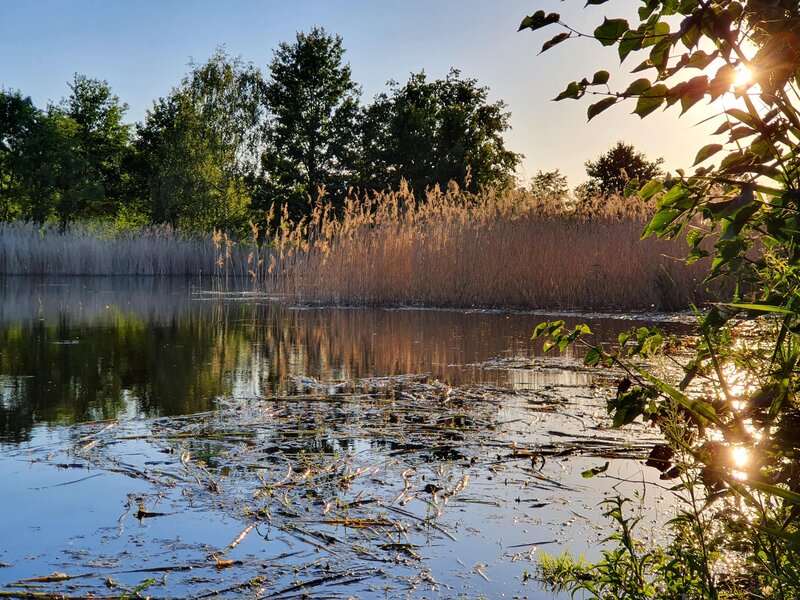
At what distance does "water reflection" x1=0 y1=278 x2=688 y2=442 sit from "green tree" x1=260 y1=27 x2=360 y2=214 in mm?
26614

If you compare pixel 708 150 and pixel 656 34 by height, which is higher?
pixel 656 34

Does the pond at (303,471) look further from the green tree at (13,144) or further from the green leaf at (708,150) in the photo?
the green tree at (13,144)

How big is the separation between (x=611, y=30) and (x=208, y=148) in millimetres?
44531

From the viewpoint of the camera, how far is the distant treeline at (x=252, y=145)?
4012 centimetres

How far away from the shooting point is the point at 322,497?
11.2ft

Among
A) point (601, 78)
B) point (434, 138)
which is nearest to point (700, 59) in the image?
point (601, 78)

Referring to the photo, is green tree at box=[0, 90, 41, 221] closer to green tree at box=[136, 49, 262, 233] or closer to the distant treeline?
the distant treeline

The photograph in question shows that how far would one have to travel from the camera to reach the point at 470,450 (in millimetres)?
4180

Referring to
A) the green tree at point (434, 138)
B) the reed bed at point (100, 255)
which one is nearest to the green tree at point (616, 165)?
the green tree at point (434, 138)

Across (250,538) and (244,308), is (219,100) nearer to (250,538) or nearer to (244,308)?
(244,308)

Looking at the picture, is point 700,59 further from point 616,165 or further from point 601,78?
point 616,165

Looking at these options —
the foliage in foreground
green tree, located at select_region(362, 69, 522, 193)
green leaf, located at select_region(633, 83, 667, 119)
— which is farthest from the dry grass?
green tree, located at select_region(362, 69, 522, 193)

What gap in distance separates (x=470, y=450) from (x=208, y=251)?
79.5 feet

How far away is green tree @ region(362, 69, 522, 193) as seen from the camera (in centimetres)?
3909
